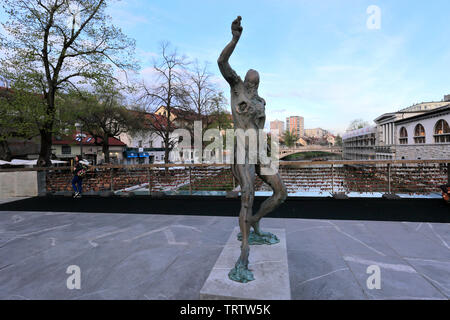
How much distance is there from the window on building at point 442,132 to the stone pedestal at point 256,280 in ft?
128

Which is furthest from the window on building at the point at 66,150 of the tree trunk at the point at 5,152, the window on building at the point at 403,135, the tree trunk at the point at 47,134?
the window on building at the point at 403,135

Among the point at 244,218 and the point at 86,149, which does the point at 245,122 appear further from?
the point at 86,149

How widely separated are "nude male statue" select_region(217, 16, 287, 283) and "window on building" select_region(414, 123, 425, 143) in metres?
44.5

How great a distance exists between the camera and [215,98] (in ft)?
74.1

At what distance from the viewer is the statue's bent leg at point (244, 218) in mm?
2453

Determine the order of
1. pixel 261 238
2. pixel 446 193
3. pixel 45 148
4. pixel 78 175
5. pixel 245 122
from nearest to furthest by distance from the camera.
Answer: pixel 245 122 → pixel 261 238 → pixel 446 193 → pixel 78 175 → pixel 45 148

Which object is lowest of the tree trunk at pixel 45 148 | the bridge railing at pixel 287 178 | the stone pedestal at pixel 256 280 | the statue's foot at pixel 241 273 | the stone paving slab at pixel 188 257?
the stone paving slab at pixel 188 257

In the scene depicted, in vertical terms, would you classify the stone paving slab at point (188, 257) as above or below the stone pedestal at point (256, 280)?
below

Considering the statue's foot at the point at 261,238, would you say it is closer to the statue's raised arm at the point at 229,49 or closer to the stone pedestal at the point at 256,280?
the stone pedestal at the point at 256,280

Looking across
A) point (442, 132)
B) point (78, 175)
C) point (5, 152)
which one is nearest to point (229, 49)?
point (78, 175)

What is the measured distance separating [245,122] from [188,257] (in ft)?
7.42

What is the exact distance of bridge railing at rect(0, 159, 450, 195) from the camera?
8.41m

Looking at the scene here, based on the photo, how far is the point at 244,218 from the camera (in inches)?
109
